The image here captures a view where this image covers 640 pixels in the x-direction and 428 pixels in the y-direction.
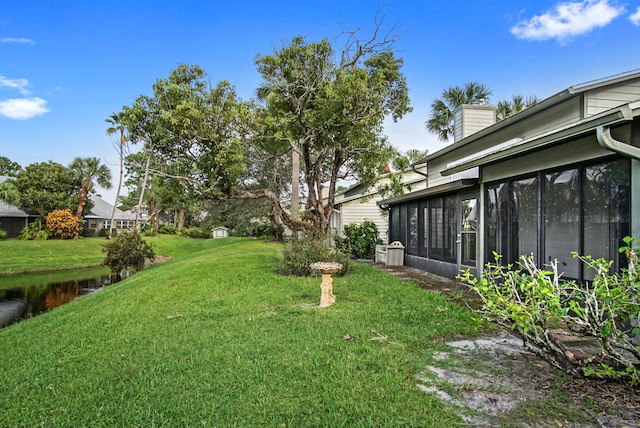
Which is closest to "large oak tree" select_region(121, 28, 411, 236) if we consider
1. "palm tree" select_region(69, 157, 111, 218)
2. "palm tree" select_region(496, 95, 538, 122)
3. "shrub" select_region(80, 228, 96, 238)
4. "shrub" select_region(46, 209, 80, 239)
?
"palm tree" select_region(496, 95, 538, 122)

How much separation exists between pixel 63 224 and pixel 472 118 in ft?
99.2

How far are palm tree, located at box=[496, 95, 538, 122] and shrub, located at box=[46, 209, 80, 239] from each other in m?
31.4

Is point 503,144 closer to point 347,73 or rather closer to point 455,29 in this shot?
point 347,73

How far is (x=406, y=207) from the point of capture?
13.5 metres

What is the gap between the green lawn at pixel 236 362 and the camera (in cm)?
308

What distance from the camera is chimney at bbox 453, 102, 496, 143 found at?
1150 centimetres

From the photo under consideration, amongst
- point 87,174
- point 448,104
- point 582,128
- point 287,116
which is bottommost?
point 582,128

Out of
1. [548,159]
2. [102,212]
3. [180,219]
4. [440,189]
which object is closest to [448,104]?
[440,189]

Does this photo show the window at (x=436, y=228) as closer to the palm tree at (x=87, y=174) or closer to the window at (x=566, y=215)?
the window at (x=566, y=215)

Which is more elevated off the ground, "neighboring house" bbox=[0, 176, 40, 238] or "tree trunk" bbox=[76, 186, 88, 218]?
"tree trunk" bbox=[76, 186, 88, 218]

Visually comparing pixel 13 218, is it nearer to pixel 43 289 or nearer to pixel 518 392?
pixel 43 289

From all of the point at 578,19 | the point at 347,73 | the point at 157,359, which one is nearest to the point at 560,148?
the point at 347,73

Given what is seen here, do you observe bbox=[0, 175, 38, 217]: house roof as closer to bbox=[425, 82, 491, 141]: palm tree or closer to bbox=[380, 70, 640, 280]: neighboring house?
bbox=[425, 82, 491, 141]: palm tree

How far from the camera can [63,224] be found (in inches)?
1134
